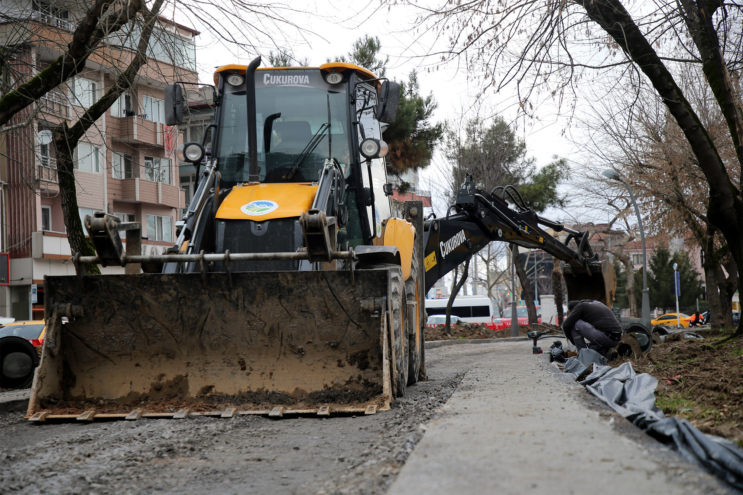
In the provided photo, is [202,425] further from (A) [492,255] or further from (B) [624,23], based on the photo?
(A) [492,255]

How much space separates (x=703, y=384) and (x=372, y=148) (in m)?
3.97

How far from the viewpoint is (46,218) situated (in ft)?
94.7

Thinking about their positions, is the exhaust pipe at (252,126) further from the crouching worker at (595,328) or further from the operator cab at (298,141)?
the crouching worker at (595,328)

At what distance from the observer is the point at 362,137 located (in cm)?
768

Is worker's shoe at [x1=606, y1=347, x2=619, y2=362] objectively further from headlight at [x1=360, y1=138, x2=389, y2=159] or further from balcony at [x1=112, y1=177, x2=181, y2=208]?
balcony at [x1=112, y1=177, x2=181, y2=208]

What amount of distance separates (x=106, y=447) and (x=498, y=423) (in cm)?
259

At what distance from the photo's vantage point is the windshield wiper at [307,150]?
737 centimetres

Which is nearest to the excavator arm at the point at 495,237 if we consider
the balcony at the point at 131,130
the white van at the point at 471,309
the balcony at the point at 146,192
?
the balcony at the point at 131,130

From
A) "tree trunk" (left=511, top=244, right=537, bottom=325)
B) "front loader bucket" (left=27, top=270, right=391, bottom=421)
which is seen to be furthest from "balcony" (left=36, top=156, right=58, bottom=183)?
"tree trunk" (left=511, top=244, right=537, bottom=325)

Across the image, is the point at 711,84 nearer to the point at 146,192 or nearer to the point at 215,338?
the point at 215,338

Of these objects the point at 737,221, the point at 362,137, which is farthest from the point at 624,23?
the point at 362,137

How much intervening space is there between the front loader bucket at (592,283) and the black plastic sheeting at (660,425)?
7181mm

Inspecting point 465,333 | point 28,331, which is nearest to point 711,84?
point 28,331

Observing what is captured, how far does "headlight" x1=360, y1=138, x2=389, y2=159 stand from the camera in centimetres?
719
